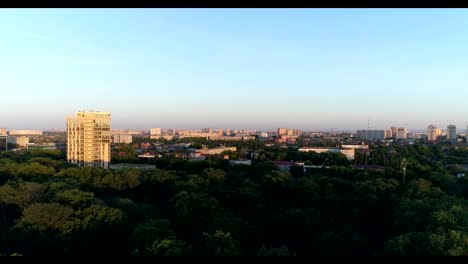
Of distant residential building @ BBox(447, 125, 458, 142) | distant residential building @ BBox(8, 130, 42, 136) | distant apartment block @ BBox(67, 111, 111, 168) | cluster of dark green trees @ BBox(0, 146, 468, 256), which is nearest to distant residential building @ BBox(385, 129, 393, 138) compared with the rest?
distant residential building @ BBox(447, 125, 458, 142)

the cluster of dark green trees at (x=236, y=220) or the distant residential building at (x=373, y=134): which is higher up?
the distant residential building at (x=373, y=134)

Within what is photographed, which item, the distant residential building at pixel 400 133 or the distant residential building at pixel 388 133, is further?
the distant residential building at pixel 388 133

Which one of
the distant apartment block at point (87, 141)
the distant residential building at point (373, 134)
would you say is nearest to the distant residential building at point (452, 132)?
the distant residential building at point (373, 134)

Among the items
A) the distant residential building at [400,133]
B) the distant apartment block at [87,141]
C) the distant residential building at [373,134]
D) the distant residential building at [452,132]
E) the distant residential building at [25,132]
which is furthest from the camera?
the distant residential building at [373,134]

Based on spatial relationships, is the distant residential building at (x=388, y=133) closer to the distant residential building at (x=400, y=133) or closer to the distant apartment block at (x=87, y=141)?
the distant residential building at (x=400, y=133)

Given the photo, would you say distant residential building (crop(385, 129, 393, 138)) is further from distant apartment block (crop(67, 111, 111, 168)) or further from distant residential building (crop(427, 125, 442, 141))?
distant apartment block (crop(67, 111, 111, 168))
